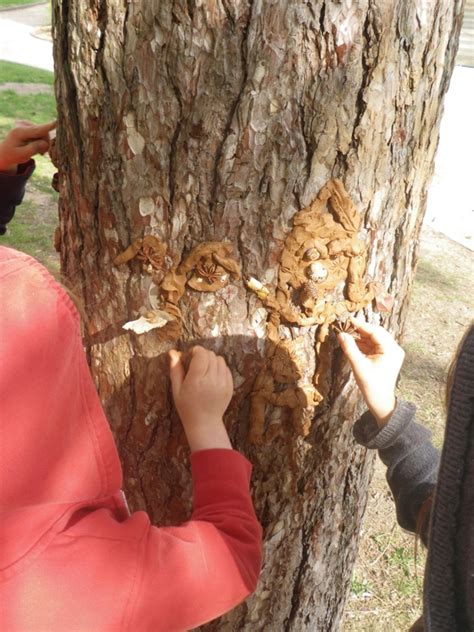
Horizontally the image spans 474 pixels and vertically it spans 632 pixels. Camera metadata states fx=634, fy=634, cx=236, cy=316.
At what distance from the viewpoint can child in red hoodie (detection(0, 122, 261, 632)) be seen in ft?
3.07

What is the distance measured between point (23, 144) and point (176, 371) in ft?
2.54

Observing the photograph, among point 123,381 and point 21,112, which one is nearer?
point 123,381

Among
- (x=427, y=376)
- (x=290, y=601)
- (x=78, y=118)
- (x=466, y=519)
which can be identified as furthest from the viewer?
(x=427, y=376)

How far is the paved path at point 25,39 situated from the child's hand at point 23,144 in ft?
32.5

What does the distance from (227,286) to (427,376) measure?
2.98 metres

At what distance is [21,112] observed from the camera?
8.30 metres

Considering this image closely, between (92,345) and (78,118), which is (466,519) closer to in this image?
(92,345)

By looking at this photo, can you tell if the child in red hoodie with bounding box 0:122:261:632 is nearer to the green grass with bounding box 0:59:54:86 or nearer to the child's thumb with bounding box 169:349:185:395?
the child's thumb with bounding box 169:349:185:395

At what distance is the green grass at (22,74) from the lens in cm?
1020

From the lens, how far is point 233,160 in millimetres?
1258

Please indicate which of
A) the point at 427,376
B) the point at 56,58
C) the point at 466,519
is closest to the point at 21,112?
the point at 427,376

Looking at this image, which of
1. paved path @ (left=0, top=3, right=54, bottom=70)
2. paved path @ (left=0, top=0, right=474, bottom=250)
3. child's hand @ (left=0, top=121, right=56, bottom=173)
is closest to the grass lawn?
paved path @ (left=0, top=0, right=474, bottom=250)

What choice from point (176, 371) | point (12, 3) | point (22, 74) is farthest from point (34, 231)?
point (12, 3)

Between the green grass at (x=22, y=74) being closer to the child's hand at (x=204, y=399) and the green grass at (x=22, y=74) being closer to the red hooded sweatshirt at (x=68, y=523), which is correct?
the child's hand at (x=204, y=399)
